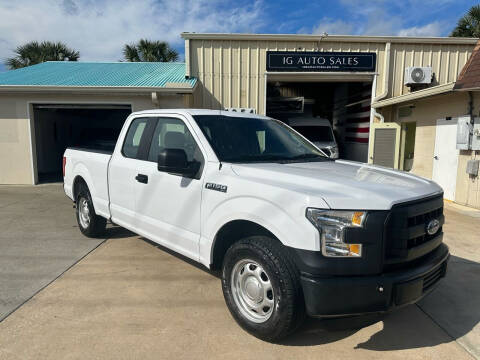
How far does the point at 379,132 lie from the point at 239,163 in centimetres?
949

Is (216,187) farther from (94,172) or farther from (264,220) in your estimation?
(94,172)

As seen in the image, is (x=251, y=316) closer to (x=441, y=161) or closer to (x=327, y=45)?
(x=441, y=161)

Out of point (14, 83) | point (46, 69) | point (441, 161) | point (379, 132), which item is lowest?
point (441, 161)

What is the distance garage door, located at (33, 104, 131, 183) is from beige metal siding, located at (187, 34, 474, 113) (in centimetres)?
293

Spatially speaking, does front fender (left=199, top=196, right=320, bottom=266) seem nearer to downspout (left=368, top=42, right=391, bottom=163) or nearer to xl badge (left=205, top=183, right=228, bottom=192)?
xl badge (left=205, top=183, right=228, bottom=192)

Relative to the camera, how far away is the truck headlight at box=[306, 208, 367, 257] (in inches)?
94.3

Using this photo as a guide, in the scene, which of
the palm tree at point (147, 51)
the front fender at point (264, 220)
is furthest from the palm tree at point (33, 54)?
the front fender at point (264, 220)

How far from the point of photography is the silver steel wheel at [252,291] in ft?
9.19

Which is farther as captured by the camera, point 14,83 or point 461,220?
point 14,83

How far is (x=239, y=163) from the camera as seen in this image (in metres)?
3.24

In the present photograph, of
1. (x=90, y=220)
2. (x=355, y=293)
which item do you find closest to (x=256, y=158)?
(x=355, y=293)

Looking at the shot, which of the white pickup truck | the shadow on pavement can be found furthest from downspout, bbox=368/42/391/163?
the white pickup truck

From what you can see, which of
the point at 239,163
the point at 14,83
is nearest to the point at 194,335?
the point at 239,163

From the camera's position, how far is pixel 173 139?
152 inches
